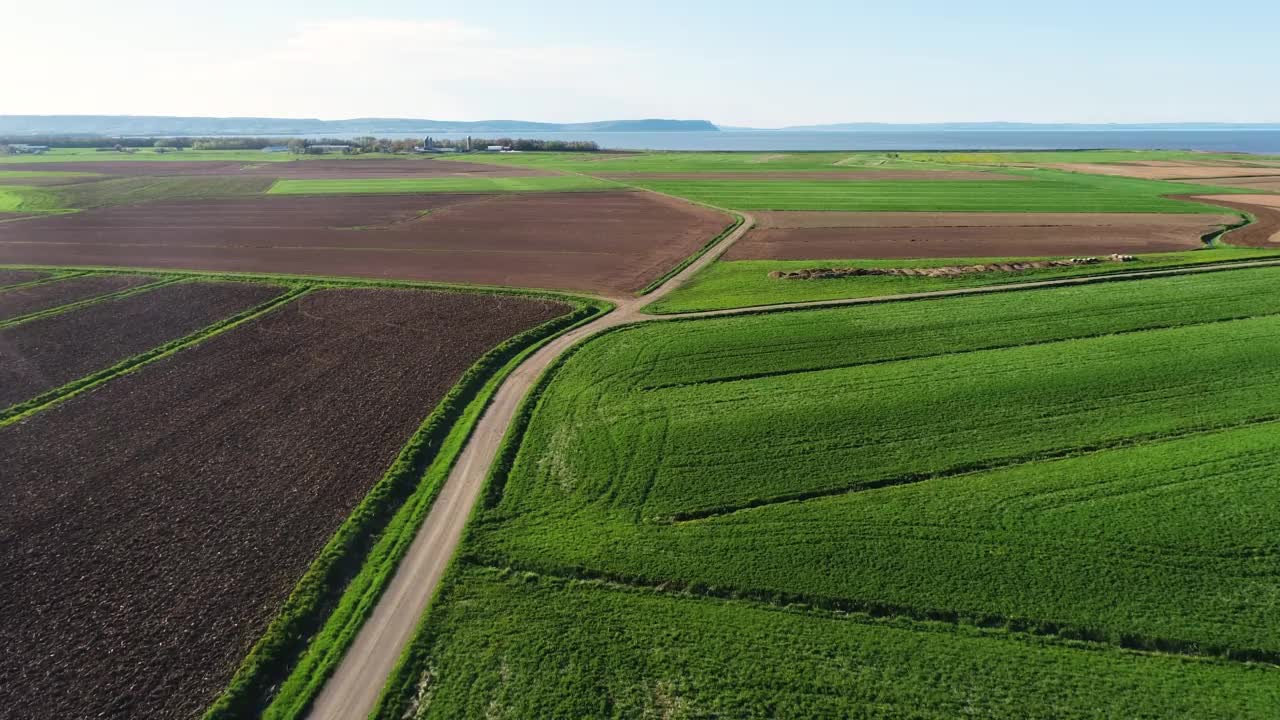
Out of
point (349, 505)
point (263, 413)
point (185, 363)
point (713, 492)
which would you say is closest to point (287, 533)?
point (349, 505)

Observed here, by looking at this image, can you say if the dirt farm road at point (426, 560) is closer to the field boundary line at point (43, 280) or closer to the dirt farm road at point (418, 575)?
the dirt farm road at point (418, 575)

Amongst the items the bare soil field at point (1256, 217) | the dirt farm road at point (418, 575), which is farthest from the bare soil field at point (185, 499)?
the bare soil field at point (1256, 217)

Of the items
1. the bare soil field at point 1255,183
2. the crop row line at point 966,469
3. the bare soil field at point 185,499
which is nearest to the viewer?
the bare soil field at point 185,499

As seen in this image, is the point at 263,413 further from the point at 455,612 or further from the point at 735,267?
the point at 735,267

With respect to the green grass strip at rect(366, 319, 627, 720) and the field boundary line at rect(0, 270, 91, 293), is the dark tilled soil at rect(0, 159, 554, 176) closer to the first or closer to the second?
the field boundary line at rect(0, 270, 91, 293)

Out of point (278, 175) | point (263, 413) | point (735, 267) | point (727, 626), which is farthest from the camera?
point (278, 175)

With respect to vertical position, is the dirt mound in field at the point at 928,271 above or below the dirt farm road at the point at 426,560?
above

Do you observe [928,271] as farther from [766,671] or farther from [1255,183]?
[1255,183]

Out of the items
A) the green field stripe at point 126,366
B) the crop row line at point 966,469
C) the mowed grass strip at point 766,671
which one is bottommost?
the mowed grass strip at point 766,671
